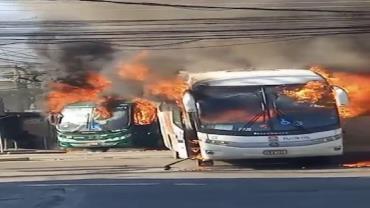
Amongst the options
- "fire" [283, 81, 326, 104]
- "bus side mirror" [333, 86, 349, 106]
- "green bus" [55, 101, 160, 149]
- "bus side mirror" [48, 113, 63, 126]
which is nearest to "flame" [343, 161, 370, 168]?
"bus side mirror" [333, 86, 349, 106]

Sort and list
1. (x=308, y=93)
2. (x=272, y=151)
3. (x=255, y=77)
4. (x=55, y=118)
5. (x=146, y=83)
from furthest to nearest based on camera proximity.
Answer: (x=55, y=118) < (x=146, y=83) < (x=255, y=77) < (x=308, y=93) < (x=272, y=151)

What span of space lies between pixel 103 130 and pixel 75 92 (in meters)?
0.78

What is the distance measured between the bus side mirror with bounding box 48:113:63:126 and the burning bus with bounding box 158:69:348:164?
2.21 metres

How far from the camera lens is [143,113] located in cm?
1347

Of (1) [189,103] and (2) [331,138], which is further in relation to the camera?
(1) [189,103]

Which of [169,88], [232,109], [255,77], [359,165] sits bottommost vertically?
[359,165]

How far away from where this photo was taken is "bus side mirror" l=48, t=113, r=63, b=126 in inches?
540

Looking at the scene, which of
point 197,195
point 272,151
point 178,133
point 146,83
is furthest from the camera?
point 146,83

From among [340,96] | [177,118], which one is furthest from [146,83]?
[340,96]

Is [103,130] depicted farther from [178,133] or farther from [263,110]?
[263,110]

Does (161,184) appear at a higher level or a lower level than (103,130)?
lower

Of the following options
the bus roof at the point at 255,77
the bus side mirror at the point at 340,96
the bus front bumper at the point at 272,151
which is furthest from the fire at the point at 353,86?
the bus front bumper at the point at 272,151

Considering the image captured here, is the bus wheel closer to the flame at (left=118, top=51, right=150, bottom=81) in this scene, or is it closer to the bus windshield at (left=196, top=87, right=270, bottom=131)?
the bus windshield at (left=196, top=87, right=270, bottom=131)

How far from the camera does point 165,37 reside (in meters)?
13.6
